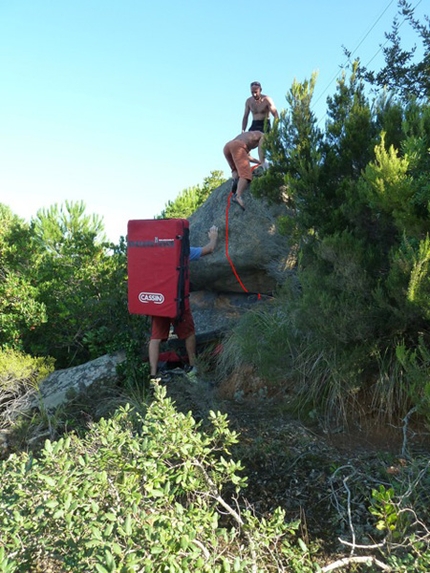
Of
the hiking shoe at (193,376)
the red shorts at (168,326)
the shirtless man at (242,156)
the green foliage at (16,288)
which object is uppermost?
the shirtless man at (242,156)

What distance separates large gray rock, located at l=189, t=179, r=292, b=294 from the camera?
265 inches

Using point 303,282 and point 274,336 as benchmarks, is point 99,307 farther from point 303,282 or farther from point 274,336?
point 303,282

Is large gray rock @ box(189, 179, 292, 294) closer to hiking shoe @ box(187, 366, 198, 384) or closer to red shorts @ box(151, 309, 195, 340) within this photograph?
red shorts @ box(151, 309, 195, 340)

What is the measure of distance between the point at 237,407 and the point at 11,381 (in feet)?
9.35

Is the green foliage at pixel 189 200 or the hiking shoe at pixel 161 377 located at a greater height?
the green foliage at pixel 189 200

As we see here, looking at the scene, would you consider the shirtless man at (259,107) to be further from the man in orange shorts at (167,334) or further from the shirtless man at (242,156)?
the man in orange shorts at (167,334)

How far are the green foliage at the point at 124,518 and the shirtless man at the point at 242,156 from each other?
4.60m

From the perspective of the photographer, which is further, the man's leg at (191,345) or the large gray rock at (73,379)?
the man's leg at (191,345)

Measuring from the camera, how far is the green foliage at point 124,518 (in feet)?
6.84

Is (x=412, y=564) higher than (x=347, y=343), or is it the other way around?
(x=347, y=343)

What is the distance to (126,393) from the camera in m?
5.61

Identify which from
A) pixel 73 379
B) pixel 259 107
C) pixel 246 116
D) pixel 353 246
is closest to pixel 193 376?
pixel 73 379

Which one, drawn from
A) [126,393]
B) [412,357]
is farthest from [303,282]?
[126,393]

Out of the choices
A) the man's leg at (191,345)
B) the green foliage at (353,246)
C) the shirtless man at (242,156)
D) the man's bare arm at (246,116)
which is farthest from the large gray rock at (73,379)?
the man's bare arm at (246,116)
